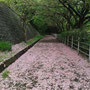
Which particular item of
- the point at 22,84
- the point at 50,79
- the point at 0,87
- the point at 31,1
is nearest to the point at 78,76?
the point at 50,79

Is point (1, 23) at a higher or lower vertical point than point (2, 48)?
higher

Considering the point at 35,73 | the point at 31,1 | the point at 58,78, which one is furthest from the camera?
the point at 31,1

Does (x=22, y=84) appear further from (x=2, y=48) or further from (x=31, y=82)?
(x=2, y=48)

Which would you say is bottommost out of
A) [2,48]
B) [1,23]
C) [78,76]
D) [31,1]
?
[78,76]

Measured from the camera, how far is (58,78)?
4.75 meters

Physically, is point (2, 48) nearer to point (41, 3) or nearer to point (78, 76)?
point (78, 76)

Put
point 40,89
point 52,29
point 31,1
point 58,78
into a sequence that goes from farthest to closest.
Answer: point 52,29 → point 31,1 → point 58,78 → point 40,89

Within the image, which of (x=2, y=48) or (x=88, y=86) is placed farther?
(x=2, y=48)

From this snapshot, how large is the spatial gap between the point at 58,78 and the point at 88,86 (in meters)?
1.11

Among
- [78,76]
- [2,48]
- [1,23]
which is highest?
[1,23]

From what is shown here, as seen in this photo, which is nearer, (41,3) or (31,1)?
(31,1)

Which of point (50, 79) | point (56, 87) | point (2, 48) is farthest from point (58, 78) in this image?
point (2, 48)

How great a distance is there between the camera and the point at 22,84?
4.21 m

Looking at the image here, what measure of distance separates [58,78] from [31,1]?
1256cm
